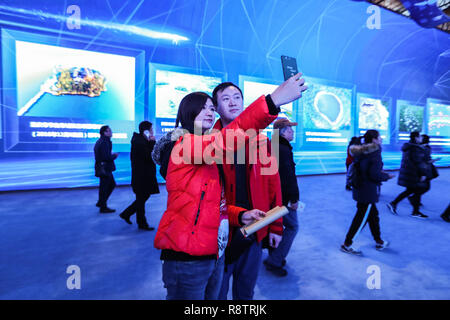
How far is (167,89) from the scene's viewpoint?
6.85m

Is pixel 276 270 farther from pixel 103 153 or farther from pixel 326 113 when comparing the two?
pixel 326 113

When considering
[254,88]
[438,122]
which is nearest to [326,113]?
Answer: [254,88]

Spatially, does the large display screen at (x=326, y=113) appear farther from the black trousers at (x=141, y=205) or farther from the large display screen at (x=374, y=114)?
the black trousers at (x=141, y=205)

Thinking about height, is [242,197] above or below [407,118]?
below

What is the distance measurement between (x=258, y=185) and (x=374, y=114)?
1060cm

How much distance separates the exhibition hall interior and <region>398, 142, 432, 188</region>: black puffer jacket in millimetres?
76

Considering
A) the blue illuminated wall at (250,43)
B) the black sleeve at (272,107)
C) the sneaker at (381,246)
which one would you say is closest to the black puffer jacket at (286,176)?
the black sleeve at (272,107)

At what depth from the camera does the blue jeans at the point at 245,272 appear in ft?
4.66

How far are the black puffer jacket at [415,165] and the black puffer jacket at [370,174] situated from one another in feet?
6.54

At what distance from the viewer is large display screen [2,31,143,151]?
A: 5.56m
